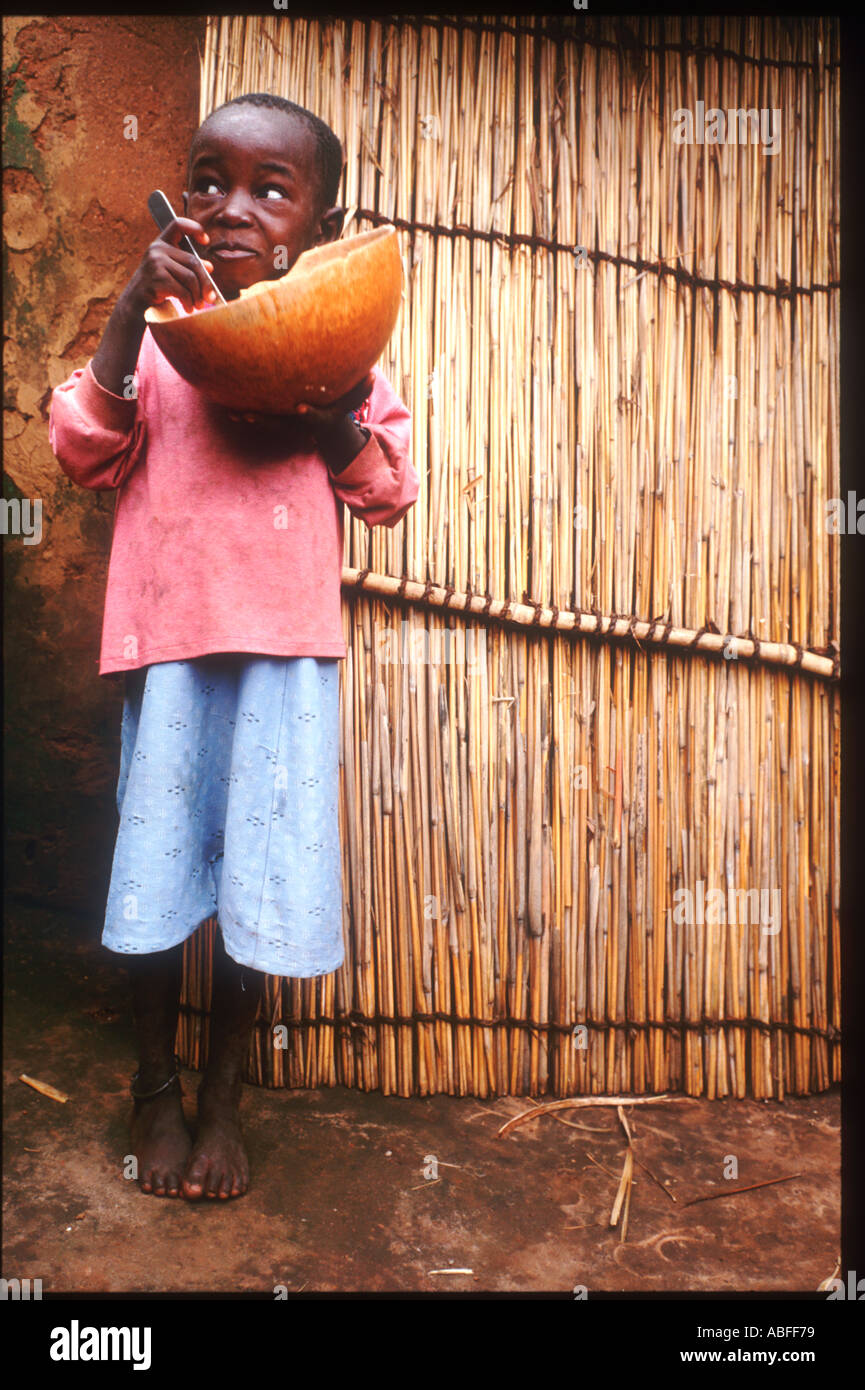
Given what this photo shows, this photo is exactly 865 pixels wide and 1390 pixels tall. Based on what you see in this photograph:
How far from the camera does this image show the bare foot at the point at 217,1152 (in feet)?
4.43

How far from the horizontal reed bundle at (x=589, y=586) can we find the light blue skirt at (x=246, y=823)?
383 mm

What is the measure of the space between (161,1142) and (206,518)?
956 mm

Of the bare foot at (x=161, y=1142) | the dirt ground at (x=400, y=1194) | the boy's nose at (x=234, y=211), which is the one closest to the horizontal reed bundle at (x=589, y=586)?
the dirt ground at (x=400, y=1194)

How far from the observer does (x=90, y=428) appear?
4.07 ft

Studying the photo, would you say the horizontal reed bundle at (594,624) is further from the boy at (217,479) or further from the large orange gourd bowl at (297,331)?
the large orange gourd bowl at (297,331)

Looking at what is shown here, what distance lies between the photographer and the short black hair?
1.26 metres

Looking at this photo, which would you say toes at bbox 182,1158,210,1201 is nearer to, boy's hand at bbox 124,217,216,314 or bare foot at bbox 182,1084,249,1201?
bare foot at bbox 182,1084,249,1201

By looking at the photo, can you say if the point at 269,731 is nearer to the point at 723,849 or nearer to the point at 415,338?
the point at 415,338

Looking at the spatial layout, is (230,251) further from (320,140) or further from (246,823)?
(246,823)

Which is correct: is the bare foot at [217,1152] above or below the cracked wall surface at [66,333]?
below

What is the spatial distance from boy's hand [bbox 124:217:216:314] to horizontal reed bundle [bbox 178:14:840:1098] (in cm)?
57

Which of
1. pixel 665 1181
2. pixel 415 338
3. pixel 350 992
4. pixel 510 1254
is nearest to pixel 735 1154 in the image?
pixel 665 1181

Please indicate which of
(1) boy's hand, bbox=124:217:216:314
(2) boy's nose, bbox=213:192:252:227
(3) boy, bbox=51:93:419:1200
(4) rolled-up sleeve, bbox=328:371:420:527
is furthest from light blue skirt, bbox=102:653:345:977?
(2) boy's nose, bbox=213:192:252:227

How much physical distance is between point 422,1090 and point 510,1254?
45 cm
